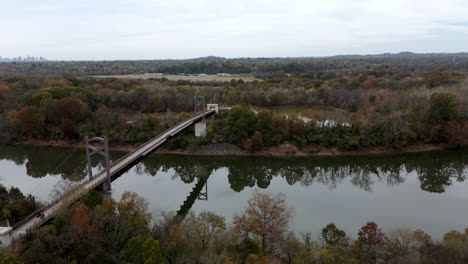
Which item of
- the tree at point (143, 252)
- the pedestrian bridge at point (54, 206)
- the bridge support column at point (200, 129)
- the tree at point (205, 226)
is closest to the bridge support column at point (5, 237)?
the pedestrian bridge at point (54, 206)

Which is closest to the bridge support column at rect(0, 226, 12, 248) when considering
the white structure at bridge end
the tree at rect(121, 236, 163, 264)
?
the tree at rect(121, 236, 163, 264)

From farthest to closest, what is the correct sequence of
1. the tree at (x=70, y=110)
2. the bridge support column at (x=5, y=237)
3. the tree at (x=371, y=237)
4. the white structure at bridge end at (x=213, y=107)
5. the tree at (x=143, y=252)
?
the white structure at bridge end at (x=213, y=107), the tree at (x=70, y=110), the bridge support column at (x=5, y=237), the tree at (x=371, y=237), the tree at (x=143, y=252)

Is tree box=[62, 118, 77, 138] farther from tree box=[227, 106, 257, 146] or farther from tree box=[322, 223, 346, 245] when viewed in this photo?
tree box=[322, 223, 346, 245]

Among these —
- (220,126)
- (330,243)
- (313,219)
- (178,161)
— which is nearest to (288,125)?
(220,126)

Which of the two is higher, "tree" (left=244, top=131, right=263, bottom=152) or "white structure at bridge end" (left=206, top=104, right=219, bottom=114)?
"white structure at bridge end" (left=206, top=104, right=219, bottom=114)

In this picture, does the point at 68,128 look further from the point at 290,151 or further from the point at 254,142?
the point at 290,151

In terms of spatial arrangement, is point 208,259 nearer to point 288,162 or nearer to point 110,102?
point 288,162

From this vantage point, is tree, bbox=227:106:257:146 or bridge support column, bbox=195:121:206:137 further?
bridge support column, bbox=195:121:206:137

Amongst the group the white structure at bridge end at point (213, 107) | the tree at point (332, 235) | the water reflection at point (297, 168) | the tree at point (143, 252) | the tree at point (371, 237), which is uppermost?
the white structure at bridge end at point (213, 107)

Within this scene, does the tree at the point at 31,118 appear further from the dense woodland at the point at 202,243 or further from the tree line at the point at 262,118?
the dense woodland at the point at 202,243
